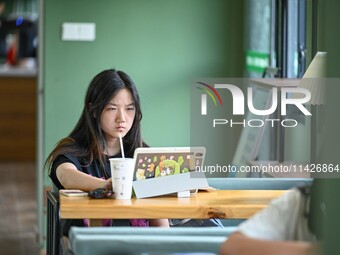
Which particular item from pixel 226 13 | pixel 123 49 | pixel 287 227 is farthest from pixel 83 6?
Answer: pixel 287 227

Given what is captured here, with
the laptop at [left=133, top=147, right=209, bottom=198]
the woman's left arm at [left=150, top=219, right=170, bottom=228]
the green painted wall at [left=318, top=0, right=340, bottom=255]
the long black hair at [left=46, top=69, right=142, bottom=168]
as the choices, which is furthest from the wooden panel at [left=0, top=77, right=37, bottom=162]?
the green painted wall at [left=318, top=0, right=340, bottom=255]

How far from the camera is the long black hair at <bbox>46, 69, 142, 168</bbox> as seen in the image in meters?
4.50

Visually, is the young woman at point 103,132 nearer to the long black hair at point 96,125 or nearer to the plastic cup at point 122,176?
the long black hair at point 96,125

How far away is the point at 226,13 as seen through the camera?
23.5ft

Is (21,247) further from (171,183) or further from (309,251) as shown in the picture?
(309,251)

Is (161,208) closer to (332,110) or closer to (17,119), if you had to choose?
(332,110)

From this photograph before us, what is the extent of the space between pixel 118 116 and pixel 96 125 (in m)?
0.12

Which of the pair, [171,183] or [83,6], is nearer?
[171,183]

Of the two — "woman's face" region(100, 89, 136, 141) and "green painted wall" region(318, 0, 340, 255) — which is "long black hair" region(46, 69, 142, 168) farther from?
"green painted wall" region(318, 0, 340, 255)

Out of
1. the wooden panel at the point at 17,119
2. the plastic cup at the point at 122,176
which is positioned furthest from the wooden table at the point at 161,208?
the wooden panel at the point at 17,119

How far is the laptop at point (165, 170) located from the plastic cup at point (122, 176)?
0.07m

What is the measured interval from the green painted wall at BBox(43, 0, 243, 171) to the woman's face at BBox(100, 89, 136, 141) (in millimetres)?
2443

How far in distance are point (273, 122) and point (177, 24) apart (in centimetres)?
137

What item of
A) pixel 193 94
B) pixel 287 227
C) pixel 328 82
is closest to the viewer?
pixel 328 82
